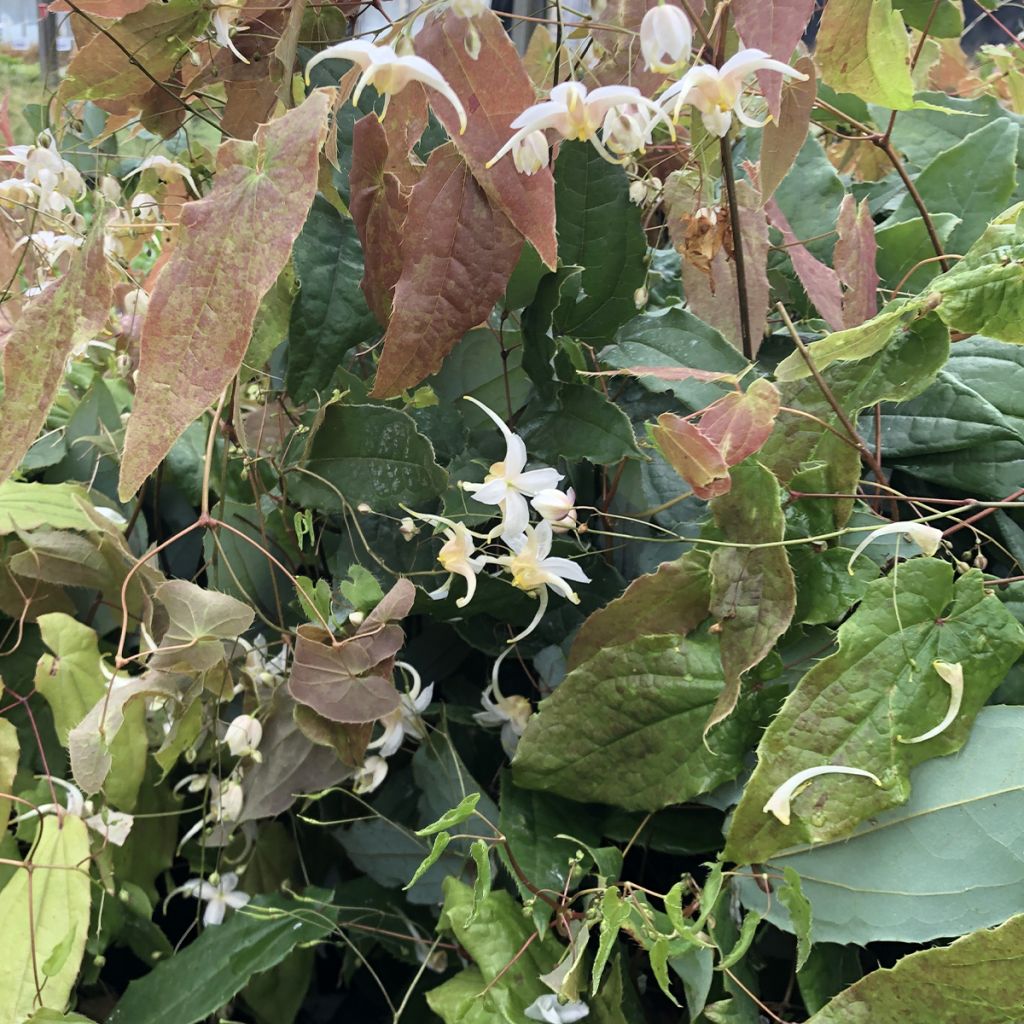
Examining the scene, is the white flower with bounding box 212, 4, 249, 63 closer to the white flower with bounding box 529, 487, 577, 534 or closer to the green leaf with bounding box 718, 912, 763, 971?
the white flower with bounding box 529, 487, 577, 534

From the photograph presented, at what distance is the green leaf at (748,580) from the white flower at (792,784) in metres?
0.03

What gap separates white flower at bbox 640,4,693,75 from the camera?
24cm

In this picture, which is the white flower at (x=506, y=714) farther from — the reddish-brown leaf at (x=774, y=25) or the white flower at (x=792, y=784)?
the reddish-brown leaf at (x=774, y=25)

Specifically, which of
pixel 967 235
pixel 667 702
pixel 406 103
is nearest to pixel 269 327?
pixel 406 103

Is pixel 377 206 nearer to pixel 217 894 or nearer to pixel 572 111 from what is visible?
pixel 572 111

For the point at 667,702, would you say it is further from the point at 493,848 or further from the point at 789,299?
the point at 789,299

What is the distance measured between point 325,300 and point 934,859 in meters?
0.29

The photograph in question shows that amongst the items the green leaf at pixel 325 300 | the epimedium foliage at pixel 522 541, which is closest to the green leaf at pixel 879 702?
the epimedium foliage at pixel 522 541

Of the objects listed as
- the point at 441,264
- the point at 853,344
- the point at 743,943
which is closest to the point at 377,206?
the point at 441,264

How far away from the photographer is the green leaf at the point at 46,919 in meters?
0.32

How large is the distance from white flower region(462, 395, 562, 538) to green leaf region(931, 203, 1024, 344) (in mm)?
140

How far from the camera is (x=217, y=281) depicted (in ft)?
0.72

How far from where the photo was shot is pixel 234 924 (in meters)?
0.36

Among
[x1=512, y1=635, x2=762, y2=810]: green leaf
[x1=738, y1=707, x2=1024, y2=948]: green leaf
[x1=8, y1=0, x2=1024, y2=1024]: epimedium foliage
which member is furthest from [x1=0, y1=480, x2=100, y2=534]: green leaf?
[x1=738, y1=707, x2=1024, y2=948]: green leaf
